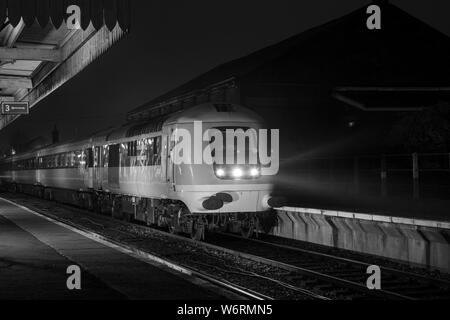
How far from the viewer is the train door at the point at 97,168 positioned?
24.5 meters

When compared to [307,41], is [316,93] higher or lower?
lower

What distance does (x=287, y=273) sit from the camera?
11.8m

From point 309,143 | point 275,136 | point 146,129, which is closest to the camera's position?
point 275,136

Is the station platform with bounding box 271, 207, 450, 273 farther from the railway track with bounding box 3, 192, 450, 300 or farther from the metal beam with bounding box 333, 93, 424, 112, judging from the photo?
the metal beam with bounding box 333, 93, 424, 112

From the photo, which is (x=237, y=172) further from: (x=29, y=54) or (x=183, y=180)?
(x=29, y=54)

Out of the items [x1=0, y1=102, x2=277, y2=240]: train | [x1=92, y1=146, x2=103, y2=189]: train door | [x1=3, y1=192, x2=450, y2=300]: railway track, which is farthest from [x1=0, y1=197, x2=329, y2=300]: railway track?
[x1=92, y1=146, x2=103, y2=189]: train door

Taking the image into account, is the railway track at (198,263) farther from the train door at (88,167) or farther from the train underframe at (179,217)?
the train door at (88,167)

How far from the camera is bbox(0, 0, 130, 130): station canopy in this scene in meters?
13.4

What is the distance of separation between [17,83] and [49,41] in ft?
27.5

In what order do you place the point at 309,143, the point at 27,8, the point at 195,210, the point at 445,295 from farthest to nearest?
the point at 309,143, the point at 195,210, the point at 27,8, the point at 445,295

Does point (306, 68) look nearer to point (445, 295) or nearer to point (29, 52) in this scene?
point (29, 52)

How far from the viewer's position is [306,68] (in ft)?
110

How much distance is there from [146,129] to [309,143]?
15.2 meters

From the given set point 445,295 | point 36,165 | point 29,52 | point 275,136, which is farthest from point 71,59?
point 36,165
